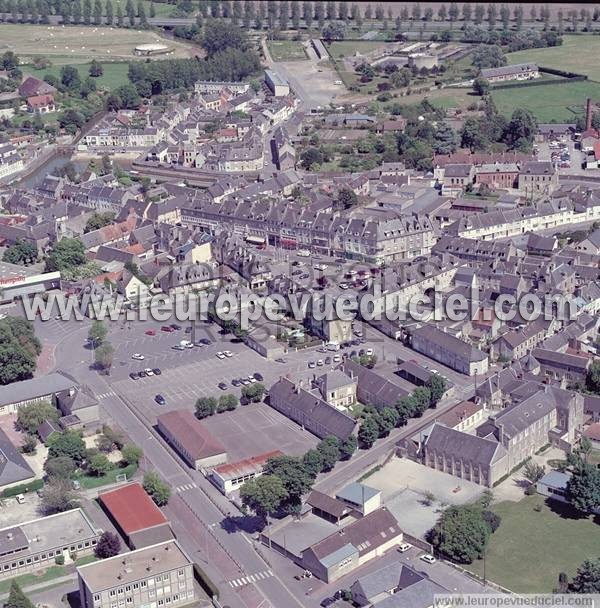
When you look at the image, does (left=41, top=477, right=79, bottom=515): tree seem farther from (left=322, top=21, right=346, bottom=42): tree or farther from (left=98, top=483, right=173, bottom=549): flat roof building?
(left=322, top=21, right=346, bottom=42): tree

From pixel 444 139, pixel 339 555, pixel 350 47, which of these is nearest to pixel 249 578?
pixel 339 555

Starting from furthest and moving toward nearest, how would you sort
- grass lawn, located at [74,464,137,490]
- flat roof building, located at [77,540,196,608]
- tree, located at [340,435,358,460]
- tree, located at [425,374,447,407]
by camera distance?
tree, located at [425,374,447,407] → tree, located at [340,435,358,460] → grass lawn, located at [74,464,137,490] → flat roof building, located at [77,540,196,608]

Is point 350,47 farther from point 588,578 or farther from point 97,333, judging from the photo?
point 588,578

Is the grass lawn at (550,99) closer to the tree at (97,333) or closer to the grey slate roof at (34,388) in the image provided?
the tree at (97,333)

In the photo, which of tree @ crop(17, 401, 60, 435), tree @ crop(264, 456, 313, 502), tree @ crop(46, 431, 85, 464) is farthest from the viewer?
tree @ crop(17, 401, 60, 435)

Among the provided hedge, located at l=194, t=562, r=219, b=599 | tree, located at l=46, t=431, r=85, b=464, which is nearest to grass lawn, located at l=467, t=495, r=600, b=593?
hedge, located at l=194, t=562, r=219, b=599

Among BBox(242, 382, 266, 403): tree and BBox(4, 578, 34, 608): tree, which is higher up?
BBox(242, 382, 266, 403): tree
